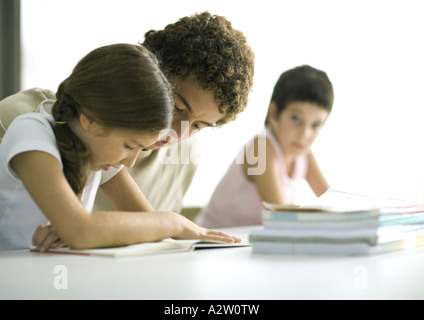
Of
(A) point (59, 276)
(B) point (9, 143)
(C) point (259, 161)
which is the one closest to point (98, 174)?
(B) point (9, 143)

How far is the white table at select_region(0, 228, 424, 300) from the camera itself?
55 centimetres

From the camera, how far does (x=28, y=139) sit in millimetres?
948

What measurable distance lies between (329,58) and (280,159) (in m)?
0.89

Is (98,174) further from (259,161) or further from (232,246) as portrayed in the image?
(259,161)

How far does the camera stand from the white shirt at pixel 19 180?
3.13 feet

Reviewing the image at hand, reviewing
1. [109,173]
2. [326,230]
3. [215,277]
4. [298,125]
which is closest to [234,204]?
[298,125]

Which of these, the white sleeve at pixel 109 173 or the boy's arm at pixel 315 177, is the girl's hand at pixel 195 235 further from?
the boy's arm at pixel 315 177

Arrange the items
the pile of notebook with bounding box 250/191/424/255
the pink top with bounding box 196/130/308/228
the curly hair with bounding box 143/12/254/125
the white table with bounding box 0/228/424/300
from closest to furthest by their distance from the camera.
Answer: the white table with bounding box 0/228/424/300, the pile of notebook with bounding box 250/191/424/255, the curly hair with bounding box 143/12/254/125, the pink top with bounding box 196/130/308/228

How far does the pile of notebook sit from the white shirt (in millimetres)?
406

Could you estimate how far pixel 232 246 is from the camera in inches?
38.0

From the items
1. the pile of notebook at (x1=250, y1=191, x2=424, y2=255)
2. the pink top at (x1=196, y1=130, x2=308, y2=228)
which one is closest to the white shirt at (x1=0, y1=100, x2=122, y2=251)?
the pile of notebook at (x1=250, y1=191, x2=424, y2=255)

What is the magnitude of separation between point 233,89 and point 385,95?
1.90 m

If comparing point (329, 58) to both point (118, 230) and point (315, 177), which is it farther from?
point (118, 230)

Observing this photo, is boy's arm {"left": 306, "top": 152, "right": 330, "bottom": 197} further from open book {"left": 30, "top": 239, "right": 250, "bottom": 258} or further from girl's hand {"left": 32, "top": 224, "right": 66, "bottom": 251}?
girl's hand {"left": 32, "top": 224, "right": 66, "bottom": 251}
